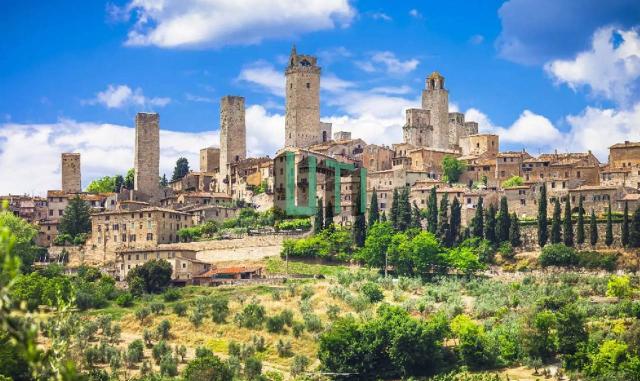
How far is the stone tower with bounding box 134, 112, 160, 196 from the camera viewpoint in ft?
267

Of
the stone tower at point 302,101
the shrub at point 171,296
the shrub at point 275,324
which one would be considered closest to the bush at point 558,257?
the shrub at point 275,324

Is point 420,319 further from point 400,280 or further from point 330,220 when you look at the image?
point 330,220

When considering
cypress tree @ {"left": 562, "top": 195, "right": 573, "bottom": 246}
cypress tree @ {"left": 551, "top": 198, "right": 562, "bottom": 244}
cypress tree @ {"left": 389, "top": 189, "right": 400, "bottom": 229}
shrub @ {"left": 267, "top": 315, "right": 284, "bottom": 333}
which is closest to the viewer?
shrub @ {"left": 267, "top": 315, "right": 284, "bottom": 333}

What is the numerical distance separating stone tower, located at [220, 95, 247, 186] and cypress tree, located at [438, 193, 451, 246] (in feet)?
85.9

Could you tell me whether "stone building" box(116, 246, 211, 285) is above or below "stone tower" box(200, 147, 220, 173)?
below

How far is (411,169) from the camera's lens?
257 ft

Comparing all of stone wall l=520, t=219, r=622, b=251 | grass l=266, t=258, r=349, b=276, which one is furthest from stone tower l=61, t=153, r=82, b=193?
stone wall l=520, t=219, r=622, b=251

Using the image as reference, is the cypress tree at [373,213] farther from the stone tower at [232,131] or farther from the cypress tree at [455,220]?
the stone tower at [232,131]

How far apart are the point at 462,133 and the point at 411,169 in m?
22.3

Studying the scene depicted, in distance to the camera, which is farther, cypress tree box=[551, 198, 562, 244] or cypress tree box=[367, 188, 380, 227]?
cypress tree box=[367, 188, 380, 227]

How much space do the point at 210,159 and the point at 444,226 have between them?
32447 millimetres

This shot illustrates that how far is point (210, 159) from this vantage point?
9000 cm

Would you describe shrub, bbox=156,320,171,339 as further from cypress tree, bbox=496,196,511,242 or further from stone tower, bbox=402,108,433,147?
stone tower, bbox=402,108,433,147

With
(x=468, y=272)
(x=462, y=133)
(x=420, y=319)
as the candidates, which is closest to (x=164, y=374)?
(x=420, y=319)
